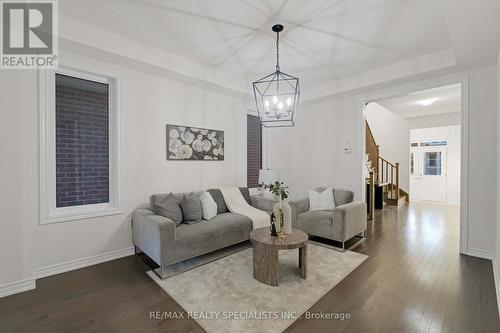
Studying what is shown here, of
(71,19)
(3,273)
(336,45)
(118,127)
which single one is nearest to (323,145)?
(336,45)

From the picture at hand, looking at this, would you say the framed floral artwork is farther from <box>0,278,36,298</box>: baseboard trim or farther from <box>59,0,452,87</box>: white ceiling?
<box>0,278,36,298</box>: baseboard trim

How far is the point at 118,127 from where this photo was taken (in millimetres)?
3236

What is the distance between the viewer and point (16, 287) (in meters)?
2.37

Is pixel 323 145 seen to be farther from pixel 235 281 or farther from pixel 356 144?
pixel 235 281

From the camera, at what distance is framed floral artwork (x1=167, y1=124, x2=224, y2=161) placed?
12.5ft

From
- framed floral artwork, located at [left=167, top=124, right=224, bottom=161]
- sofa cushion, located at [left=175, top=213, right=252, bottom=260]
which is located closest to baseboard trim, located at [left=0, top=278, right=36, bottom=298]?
sofa cushion, located at [left=175, top=213, right=252, bottom=260]

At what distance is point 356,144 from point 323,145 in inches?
26.8

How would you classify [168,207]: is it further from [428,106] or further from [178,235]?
[428,106]

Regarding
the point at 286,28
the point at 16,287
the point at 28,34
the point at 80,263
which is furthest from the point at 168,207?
the point at 286,28

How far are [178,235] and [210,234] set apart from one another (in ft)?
1.42

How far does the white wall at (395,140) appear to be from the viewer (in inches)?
308

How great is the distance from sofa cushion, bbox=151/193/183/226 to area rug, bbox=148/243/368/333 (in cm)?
70

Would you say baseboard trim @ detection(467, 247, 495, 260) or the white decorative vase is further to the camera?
baseboard trim @ detection(467, 247, 495, 260)

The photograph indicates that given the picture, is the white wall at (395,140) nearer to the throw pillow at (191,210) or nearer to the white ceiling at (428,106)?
the white ceiling at (428,106)
